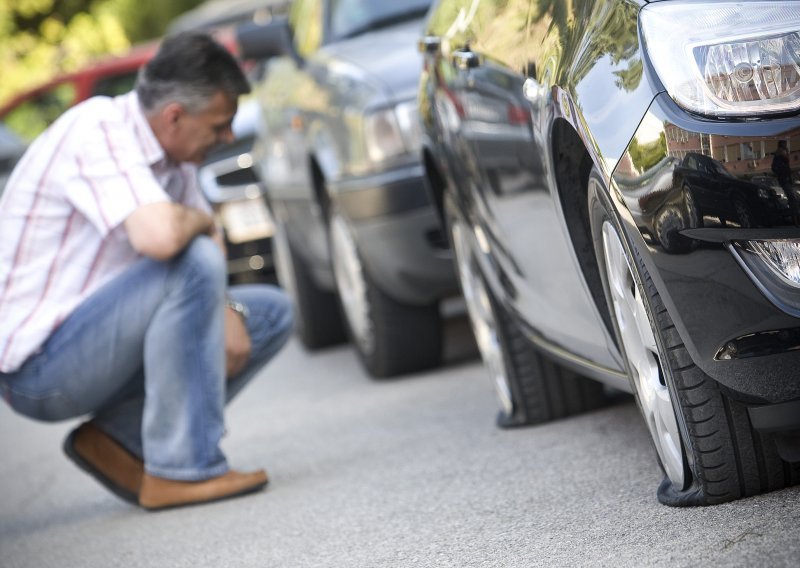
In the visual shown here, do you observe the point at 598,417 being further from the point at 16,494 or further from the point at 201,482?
the point at 16,494

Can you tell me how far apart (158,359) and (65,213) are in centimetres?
47

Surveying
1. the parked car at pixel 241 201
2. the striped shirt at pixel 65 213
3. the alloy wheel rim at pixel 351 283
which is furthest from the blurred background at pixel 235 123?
the striped shirt at pixel 65 213

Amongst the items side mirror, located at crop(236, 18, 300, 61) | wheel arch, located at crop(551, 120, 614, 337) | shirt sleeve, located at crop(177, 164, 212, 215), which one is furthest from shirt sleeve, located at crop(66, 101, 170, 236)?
side mirror, located at crop(236, 18, 300, 61)

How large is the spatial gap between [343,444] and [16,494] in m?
1.11

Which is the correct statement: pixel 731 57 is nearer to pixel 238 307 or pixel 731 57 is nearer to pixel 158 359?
pixel 158 359

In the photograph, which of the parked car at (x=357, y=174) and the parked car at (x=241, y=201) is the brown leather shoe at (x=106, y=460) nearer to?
the parked car at (x=357, y=174)

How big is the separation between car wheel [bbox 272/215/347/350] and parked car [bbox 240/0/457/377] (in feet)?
0.03

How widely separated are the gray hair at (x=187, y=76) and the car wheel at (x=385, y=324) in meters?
1.69

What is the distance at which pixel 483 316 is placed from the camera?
4672mm

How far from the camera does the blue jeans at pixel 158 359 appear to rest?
420cm

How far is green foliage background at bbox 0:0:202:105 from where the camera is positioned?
24422 mm

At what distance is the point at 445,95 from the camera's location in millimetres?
4156

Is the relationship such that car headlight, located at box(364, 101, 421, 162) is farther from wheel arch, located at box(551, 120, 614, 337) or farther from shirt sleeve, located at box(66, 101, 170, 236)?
wheel arch, located at box(551, 120, 614, 337)

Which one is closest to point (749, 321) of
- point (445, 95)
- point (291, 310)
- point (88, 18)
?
point (445, 95)
